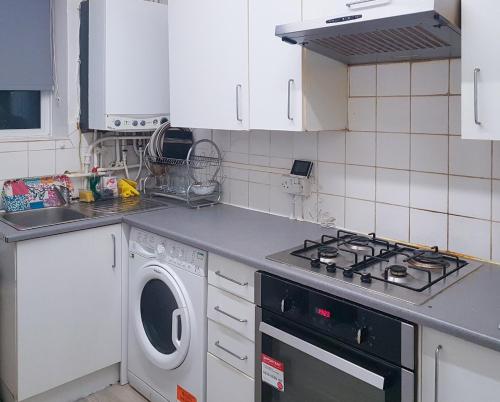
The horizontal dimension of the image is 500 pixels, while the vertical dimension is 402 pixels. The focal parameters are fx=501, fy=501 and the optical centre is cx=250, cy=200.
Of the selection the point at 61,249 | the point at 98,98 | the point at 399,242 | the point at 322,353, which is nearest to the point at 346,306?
the point at 322,353

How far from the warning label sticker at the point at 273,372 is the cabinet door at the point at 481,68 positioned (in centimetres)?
98

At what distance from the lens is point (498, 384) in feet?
4.01

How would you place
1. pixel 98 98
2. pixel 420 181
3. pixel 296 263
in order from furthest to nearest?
pixel 98 98 < pixel 420 181 < pixel 296 263

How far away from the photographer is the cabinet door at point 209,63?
214 cm

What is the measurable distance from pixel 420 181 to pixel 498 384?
89 centimetres

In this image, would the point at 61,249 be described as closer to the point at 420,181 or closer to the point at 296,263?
the point at 296,263

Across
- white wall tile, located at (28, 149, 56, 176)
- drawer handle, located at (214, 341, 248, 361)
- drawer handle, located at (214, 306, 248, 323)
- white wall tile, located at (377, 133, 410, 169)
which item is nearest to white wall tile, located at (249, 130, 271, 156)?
white wall tile, located at (377, 133, 410, 169)

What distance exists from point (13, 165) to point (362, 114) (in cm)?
178

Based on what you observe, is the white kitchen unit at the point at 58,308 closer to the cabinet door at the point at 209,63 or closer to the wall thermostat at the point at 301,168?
the cabinet door at the point at 209,63

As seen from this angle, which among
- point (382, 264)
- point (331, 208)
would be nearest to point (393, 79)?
point (331, 208)

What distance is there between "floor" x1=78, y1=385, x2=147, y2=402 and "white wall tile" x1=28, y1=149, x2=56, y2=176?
1192 mm

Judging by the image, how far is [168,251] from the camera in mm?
2232

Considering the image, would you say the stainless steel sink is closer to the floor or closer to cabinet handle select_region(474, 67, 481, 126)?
the floor

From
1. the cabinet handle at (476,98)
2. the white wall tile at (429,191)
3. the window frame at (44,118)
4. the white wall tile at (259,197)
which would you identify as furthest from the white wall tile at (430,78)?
the window frame at (44,118)
